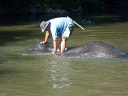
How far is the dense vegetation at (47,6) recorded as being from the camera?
101 ft

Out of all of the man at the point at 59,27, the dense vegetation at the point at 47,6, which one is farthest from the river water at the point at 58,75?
the dense vegetation at the point at 47,6

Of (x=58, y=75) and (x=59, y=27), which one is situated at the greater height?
(x=59, y=27)

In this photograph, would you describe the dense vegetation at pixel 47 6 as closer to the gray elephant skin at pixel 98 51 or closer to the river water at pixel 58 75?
the river water at pixel 58 75

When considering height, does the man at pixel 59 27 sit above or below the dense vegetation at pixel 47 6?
above

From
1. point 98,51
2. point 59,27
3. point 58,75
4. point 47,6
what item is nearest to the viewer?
point 58,75

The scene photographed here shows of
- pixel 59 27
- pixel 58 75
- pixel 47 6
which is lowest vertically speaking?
pixel 47 6

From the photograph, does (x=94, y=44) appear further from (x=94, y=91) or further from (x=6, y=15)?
(x=6, y=15)

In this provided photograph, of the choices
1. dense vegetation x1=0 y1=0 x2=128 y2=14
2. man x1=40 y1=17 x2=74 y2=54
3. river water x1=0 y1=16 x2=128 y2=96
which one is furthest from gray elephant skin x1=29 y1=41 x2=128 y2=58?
dense vegetation x1=0 y1=0 x2=128 y2=14

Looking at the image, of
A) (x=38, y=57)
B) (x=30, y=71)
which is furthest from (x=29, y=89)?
(x=38, y=57)

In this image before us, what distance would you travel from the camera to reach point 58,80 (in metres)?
8.42

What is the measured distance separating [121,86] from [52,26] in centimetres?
405

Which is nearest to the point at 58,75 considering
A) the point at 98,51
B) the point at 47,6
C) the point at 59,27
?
the point at 98,51

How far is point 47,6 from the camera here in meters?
33.5

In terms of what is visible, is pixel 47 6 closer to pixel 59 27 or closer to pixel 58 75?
pixel 59 27
